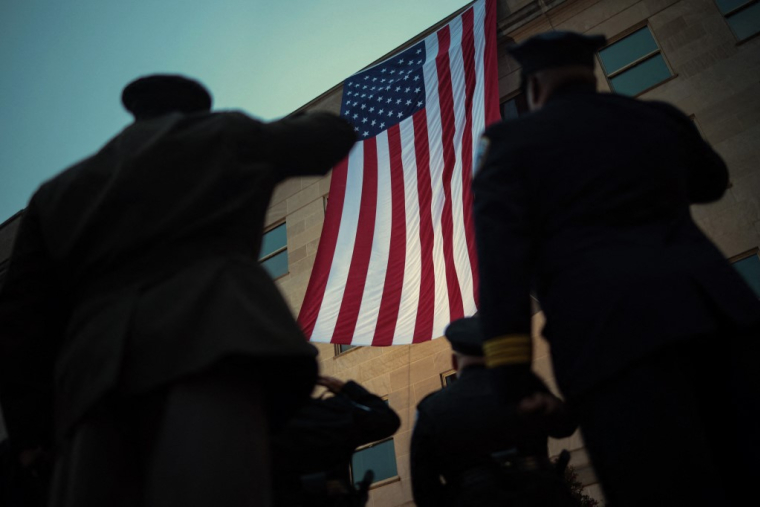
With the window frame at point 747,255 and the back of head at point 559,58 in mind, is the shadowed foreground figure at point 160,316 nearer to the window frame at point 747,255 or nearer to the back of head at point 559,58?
the back of head at point 559,58

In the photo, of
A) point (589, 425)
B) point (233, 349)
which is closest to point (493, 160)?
point (589, 425)

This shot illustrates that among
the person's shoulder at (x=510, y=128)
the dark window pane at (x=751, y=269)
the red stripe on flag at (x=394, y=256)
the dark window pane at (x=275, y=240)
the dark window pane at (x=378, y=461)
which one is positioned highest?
the person's shoulder at (x=510, y=128)

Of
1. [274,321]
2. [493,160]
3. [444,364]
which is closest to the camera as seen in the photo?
[274,321]

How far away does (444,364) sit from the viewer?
10.3m

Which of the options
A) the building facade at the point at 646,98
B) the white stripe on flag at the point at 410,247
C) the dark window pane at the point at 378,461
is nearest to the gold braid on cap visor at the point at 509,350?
the white stripe on flag at the point at 410,247

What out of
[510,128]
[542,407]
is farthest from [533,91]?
[542,407]

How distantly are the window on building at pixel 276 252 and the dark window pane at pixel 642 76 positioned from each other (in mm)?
Result: 7350

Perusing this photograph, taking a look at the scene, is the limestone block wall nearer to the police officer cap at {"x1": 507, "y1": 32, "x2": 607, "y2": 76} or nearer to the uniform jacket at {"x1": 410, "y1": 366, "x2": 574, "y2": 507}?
the uniform jacket at {"x1": 410, "y1": 366, "x2": 574, "y2": 507}

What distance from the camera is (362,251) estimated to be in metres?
8.64

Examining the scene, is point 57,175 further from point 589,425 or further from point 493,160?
point 589,425

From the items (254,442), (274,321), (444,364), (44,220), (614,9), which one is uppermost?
(44,220)

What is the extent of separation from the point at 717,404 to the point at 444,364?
29.2 feet

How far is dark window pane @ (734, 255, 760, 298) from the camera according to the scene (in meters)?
8.52

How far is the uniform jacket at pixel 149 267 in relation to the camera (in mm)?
1565
